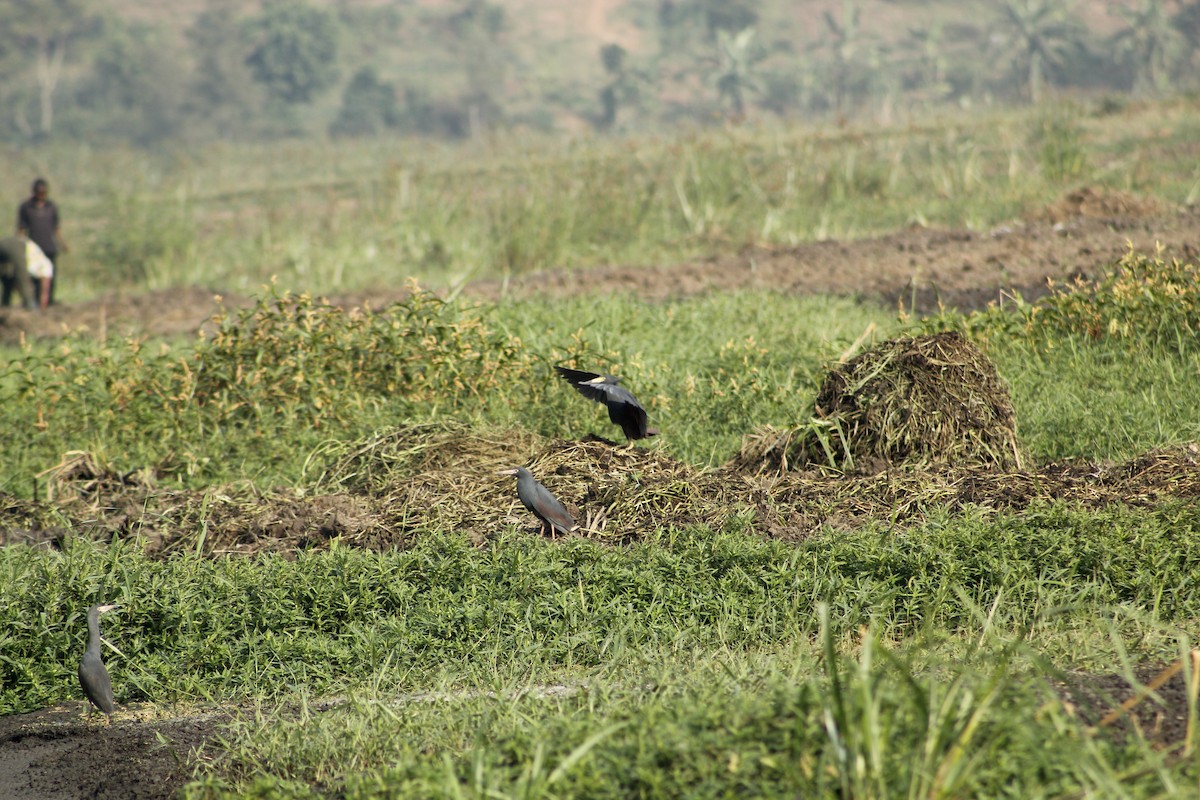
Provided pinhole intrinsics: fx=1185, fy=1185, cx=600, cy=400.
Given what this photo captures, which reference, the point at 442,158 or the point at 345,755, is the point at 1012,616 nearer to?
the point at 345,755

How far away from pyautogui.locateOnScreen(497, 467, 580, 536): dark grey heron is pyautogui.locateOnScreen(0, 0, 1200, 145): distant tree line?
4367 centimetres

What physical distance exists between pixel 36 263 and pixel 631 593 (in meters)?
9.44

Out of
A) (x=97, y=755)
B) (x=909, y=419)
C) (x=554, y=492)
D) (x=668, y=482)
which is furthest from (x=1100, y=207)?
(x=97, y=755)

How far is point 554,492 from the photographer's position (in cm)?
514

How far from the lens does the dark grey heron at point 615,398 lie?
16.8 feet

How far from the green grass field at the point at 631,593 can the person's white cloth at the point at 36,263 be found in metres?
2.44

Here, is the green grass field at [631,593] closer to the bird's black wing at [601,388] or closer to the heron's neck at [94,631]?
the heron's neck at [94,631]

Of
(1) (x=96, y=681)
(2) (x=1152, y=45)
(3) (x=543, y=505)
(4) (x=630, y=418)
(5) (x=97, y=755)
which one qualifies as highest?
(2) (x=1152, y=45)

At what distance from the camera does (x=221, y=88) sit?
169 feet

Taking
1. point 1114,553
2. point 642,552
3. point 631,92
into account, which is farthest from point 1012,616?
point 631,92

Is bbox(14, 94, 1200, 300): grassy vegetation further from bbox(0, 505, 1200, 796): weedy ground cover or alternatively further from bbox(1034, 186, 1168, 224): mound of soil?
bbox(0, 505, 1200, 796): weedy ground cover

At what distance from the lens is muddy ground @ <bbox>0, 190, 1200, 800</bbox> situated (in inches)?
137

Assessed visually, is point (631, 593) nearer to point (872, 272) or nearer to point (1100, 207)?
point (872, 272)

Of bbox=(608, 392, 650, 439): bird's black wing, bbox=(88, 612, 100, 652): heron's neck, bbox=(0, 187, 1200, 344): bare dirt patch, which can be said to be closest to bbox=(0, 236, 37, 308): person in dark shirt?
bbox=(0, 187, 1200, 344): bare dirt patch
